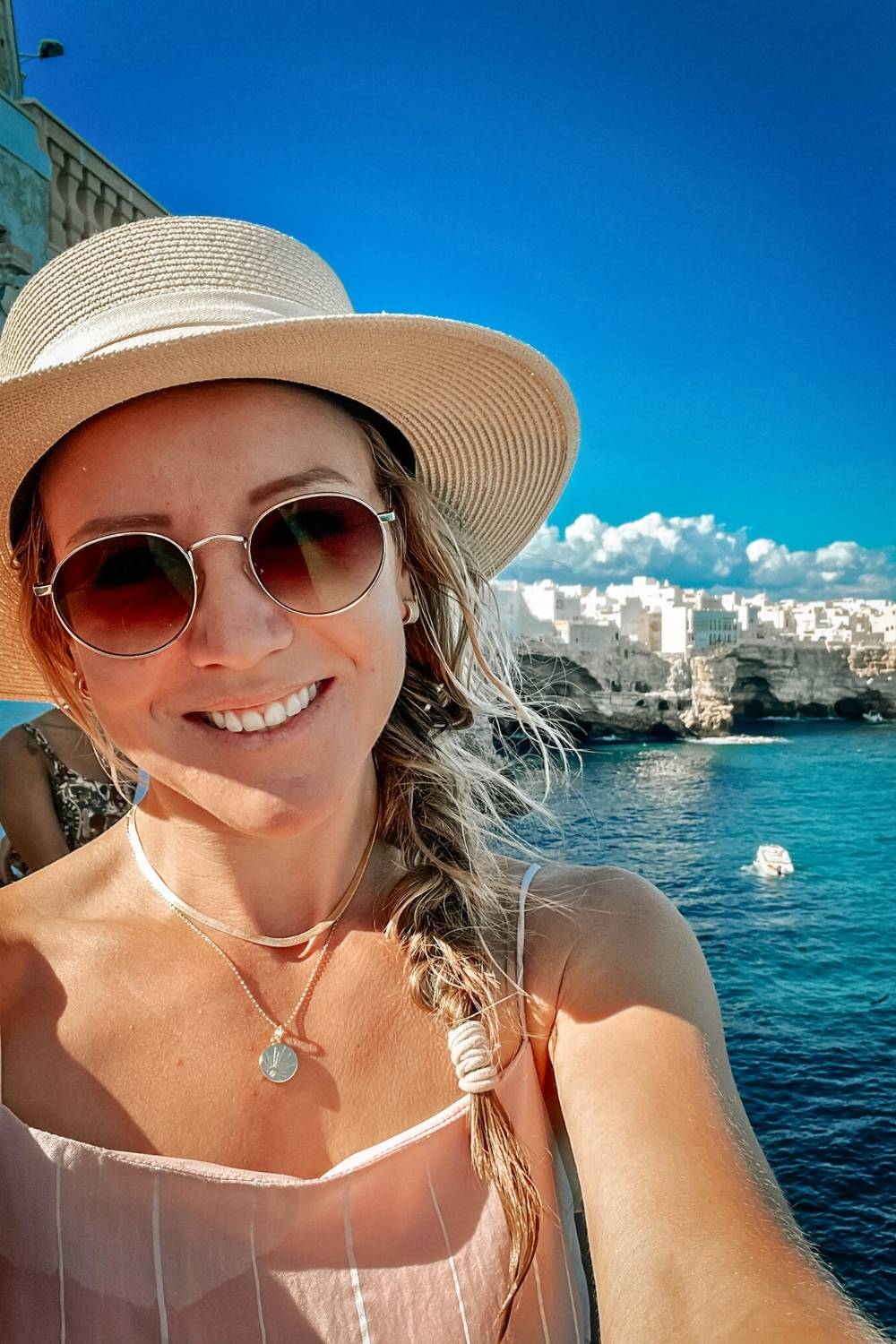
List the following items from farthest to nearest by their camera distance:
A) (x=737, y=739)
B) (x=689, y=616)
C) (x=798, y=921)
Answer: (x=689, y=616) → (x=737, y=739) → (x=798, y=921)

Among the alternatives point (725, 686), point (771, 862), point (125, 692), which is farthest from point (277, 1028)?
point (725, 686)

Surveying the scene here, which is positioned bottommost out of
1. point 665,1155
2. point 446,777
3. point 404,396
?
point 665,1155

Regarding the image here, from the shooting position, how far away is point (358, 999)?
100 centimetres

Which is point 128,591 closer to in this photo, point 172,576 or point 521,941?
point 172,576

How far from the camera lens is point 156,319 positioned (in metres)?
0.85

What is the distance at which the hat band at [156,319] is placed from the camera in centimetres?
84

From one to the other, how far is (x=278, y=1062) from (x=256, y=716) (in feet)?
1.16

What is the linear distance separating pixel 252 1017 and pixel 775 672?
49.8m

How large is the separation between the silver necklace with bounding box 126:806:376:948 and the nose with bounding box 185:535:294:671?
A: 1.05 feet

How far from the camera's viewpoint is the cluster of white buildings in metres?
47.9

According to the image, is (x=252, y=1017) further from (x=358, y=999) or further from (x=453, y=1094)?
(x=453, y=1094)

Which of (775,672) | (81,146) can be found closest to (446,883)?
(81,146)

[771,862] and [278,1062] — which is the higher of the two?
[278,1062]

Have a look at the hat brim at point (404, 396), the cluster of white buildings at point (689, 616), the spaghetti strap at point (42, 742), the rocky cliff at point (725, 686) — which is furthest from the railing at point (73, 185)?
the cluster of white buildings at point (689, 616)
